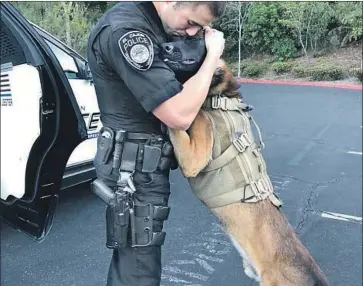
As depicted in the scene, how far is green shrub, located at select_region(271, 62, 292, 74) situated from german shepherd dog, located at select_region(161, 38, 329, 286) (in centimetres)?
285

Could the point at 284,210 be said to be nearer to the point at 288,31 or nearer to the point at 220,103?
the point at 288,31

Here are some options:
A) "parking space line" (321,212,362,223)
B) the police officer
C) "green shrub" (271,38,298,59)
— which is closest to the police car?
the police officer

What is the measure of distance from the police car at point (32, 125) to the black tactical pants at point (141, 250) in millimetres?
461

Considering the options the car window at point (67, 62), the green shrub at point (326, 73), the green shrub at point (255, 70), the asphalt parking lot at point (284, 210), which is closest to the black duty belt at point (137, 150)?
the asphalt parking lot at point (284, 210)

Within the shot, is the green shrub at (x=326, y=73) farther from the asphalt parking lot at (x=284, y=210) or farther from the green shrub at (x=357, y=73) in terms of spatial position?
the asphalt parking lot at (x=284, y=210)

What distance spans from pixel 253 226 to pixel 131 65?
29.7 inches

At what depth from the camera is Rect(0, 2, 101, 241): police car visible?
2113mm

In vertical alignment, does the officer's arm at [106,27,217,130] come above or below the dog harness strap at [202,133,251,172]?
above

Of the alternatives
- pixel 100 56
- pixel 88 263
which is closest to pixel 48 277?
pixel 88 263

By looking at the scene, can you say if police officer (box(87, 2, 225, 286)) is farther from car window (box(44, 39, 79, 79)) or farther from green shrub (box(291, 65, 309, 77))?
green shrub (box(291, 65, 309, 77))

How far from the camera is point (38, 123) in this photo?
2316mm

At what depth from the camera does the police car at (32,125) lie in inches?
83.2

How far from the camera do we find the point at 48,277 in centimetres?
297

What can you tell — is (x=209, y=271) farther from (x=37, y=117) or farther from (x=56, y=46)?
(x=56, y=46)
